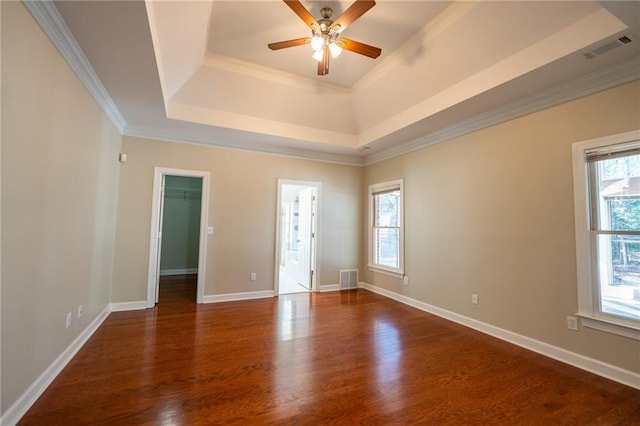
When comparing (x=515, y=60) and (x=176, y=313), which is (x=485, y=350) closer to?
(x=515, y=60)

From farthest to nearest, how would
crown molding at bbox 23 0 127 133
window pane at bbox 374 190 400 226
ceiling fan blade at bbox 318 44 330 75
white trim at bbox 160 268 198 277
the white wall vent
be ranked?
1. white trim at bbox 160 268 198 277
2. the white wall vent
3. window pane at bbox 374 190 400 226
4. ceiling fan blade at bbox 318 44 330 75
5. crown molding at bbox 23 0 127 133

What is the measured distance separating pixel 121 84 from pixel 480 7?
3514 millimetres

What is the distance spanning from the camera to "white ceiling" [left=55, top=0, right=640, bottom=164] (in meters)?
2.20

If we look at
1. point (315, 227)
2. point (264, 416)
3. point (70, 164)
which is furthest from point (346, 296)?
point (70, 164)

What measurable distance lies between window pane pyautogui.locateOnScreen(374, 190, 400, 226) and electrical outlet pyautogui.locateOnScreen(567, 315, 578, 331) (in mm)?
2573

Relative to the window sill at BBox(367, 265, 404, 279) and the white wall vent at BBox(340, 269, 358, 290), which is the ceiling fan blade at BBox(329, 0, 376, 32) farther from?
the white wall vent at BBox(340, 269, 358, 290)

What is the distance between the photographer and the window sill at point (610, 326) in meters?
2.27

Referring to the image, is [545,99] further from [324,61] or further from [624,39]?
[324,61]

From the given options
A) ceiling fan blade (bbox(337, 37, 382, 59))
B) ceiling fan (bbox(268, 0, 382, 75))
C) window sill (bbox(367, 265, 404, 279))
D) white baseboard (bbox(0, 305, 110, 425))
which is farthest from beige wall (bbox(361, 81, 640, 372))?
white baseboard (bbox(0, 305, 110, 425))

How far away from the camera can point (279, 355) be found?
2.70 m

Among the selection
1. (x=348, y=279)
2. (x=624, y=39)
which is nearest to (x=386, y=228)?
(x=348, y=279)

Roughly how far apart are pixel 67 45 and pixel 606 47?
4177 mm

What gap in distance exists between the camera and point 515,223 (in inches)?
123

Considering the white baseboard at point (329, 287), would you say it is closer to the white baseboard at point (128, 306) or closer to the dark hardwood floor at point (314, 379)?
the dark hardwood floor at point (314, 379)
